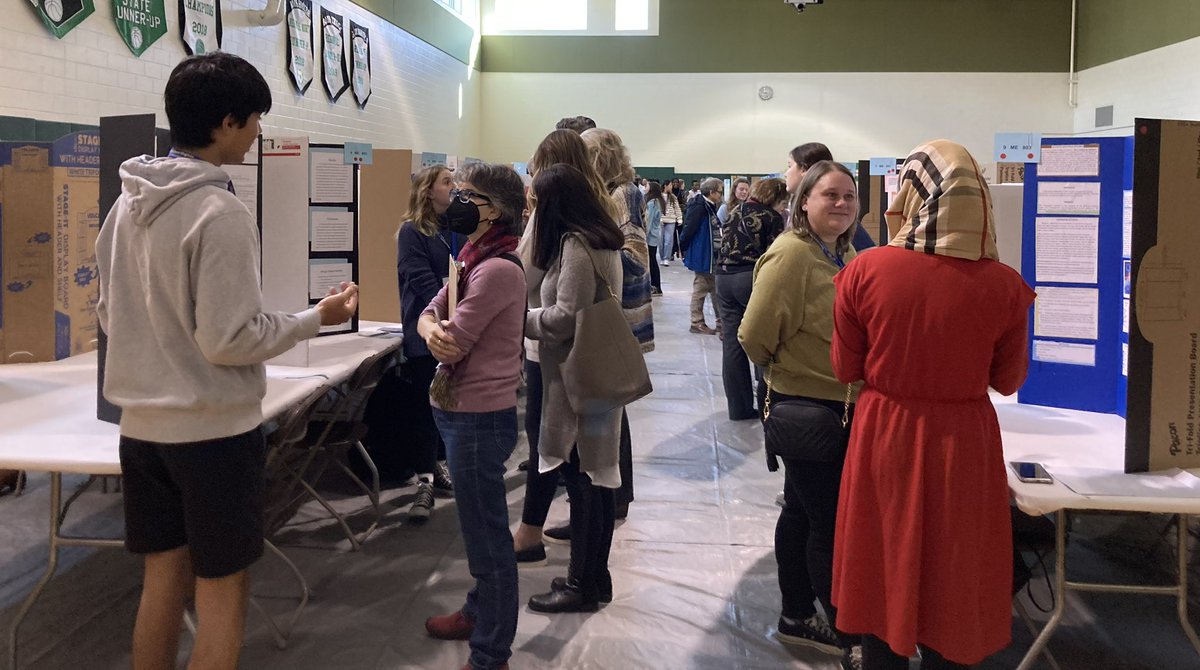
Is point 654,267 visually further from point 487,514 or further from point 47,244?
point 487,514

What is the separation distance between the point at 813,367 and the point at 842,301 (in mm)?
456

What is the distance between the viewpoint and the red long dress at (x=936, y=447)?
1.71 meters

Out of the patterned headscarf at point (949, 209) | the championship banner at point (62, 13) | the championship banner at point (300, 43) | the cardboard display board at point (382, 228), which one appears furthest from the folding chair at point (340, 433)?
the championship banner at point (300, 43)

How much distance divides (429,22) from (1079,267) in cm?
943

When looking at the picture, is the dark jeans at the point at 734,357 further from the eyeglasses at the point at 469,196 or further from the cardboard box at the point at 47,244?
the cardboard box at the point at 47,244

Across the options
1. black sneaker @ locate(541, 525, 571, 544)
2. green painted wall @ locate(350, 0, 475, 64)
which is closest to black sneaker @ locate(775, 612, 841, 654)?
black sneaker @ locate(541, 525, 571, 544)

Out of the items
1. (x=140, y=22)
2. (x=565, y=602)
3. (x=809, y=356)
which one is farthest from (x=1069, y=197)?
(x=140, y=22)

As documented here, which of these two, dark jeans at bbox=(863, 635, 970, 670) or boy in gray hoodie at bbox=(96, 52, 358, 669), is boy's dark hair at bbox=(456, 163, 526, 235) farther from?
dark jeans at bbox=(863, 635, 970, 670)

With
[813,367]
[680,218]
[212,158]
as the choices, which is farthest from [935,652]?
[680,218]

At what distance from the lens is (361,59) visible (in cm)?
809

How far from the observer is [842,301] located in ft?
5.99

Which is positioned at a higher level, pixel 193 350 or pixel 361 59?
pixel 361 59

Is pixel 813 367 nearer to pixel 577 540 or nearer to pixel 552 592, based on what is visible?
pixel 577 540

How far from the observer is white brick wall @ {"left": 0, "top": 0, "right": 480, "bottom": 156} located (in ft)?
12.8
